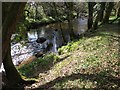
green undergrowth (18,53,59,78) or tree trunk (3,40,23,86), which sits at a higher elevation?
tree trunk (3,40,23,86)

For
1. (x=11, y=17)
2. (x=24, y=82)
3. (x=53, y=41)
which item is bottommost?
(x=53, y=41)

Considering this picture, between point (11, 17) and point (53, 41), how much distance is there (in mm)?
25294

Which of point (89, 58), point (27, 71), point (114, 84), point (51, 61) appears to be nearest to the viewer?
point (114, 84)

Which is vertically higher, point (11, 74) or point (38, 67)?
point (11, 74)

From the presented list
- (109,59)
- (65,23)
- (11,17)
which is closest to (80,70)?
(109,59)

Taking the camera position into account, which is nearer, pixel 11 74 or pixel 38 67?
pixel 11 74

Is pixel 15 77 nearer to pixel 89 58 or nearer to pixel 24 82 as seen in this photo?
pixel 24 82

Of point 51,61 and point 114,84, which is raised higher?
point 114,84

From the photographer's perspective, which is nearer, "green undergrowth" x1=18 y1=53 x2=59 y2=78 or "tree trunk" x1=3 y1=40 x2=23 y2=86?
"tree trunk" x1=3 y1=40 x2=23 y2=86

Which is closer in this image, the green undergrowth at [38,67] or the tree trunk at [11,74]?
the tree trunk at [11,74]

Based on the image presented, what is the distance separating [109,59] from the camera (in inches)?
489

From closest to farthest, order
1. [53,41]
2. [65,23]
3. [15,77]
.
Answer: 1. [15,77]
2. [53,41]
3. [65,23]

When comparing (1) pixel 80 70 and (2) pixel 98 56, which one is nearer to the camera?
(1) pixel 80 70

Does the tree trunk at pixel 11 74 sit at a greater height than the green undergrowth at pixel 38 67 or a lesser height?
greater
